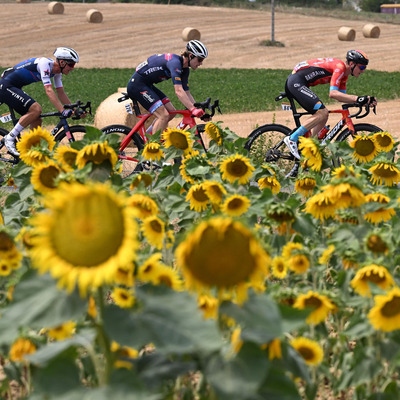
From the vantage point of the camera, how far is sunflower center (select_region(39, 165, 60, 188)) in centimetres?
363

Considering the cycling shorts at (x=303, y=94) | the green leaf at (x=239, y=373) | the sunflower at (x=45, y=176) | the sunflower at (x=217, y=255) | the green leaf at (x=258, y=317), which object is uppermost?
the sunflower at (x=217, y=255)

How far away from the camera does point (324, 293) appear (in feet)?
9.43

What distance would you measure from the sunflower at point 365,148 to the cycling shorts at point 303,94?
15.4ft

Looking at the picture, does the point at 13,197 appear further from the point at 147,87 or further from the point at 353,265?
the point at 147,87

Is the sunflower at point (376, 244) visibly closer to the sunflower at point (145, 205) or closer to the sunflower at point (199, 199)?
the sunflower at point (145, 205)

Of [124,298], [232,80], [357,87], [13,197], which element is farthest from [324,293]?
[232,80]

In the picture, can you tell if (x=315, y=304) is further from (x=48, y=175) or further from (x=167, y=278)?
(x=48, y=175)

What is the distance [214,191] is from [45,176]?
2.85 feet

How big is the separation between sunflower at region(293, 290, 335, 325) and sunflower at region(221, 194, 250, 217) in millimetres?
921

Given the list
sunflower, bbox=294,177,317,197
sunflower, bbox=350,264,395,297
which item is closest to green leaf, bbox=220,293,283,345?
sunflower, bbox=350,264,395,297

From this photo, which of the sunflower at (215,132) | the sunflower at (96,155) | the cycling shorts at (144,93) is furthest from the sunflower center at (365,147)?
the cycling shorts at (144,93)

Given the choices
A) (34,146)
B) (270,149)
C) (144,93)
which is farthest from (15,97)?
(34,146)

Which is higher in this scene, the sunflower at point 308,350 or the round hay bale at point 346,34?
the sunflower at point 308,350

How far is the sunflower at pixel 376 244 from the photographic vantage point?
3047 millimetres
